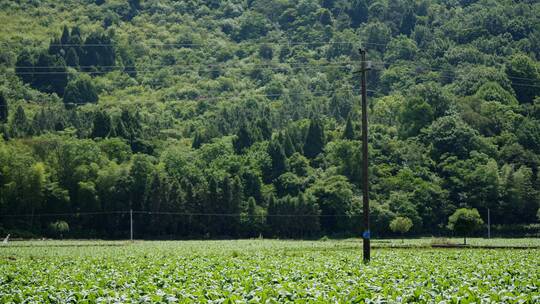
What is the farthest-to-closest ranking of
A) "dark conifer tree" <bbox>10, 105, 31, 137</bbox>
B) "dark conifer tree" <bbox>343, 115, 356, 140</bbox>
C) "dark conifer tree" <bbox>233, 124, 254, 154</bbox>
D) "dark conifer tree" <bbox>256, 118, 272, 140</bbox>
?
"dark conifer tree" <bbox>256, 118, 272, 140</bbox> < "dark conifer tree" <bbox>10, 105, 31, 137</bbox> < "dark conifer tree" <bbox>233, 124, 254, 154</bbox> < "dark conifer tree" <bbox>343, 115, 356, 140</bbox>

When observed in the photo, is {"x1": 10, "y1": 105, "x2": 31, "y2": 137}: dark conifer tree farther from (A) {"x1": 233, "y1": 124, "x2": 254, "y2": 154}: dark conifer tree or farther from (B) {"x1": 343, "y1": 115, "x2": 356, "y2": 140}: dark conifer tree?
(B) {"x1": 343, "y1": 115, "x2": 356, "y2": 140}: dark conifer tree

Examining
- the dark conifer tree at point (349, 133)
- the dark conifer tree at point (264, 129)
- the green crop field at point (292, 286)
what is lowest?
the green crop field at point (292, 286)

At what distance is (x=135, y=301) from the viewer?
74.1ft

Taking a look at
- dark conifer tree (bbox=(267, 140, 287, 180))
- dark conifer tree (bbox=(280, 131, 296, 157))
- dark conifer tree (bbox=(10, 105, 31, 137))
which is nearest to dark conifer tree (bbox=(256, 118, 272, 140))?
dark conifer tree (bbox=(280, 131, 296, 157))

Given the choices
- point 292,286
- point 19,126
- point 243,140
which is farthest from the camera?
point 19,126

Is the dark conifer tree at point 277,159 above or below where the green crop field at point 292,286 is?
above

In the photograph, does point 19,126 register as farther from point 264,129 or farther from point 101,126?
point 264,129

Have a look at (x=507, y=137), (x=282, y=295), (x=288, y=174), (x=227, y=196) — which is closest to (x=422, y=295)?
(x=282, y=295)

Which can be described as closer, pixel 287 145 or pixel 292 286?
pixel 292 286

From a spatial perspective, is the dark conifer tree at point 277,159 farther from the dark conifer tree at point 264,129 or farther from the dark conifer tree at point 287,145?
the dark conifer tree at point 264,129

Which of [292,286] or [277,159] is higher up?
[277,159]

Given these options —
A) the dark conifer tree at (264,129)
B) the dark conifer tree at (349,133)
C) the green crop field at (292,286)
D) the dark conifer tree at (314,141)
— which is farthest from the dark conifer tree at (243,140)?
the green crop field at (292,286)

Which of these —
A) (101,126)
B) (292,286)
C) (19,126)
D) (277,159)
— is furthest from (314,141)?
(292,286)

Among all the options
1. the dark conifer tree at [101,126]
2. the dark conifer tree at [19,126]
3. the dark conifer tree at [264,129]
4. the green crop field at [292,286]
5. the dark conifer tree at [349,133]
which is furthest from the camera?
the dark conifer tree at [264,129]
